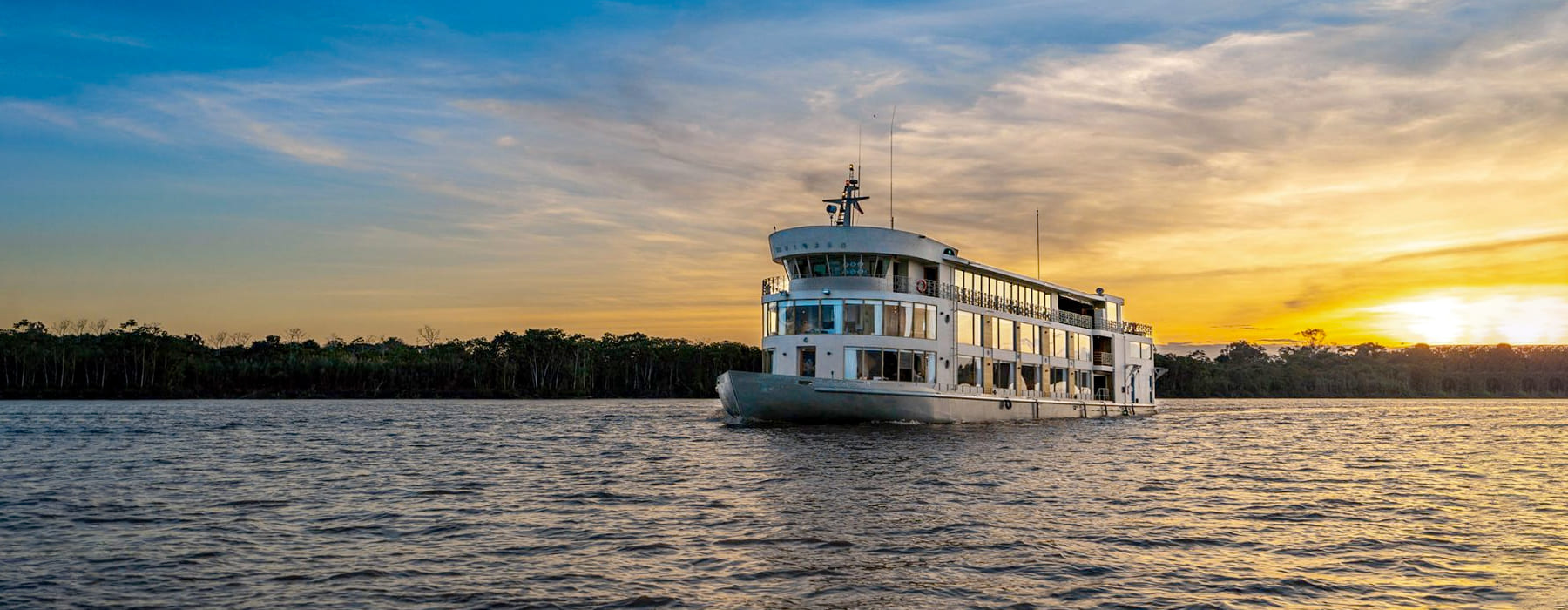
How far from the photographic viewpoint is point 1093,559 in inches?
660

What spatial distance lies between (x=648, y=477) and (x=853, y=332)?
20995 mm

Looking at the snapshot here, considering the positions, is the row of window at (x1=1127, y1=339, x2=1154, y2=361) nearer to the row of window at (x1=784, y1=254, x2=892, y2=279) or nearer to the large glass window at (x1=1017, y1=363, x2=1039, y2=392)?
the large glass window at (x1=1017, y1=363, x2=1039, y2=392)

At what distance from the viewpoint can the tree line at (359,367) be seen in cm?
12825

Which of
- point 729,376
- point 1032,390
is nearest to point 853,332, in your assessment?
point 729,376

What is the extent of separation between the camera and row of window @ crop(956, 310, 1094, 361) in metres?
55.6

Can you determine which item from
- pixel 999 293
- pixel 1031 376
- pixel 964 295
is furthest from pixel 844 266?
pixel 1031 376

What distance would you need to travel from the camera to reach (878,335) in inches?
1912

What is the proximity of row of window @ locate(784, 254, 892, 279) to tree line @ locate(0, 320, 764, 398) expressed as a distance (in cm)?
10920

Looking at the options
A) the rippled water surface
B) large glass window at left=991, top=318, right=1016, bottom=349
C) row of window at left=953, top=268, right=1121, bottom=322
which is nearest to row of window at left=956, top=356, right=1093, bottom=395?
large glass window at left=991, top=318, right=1016, bottom=349

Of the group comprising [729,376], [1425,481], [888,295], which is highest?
[888,295]

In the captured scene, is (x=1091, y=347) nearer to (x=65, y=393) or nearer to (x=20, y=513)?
(x=20, y=513)

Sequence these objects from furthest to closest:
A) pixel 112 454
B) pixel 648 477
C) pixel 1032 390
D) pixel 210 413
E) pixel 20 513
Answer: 1. pixel 210 413
2. pixel 1032 390
3. pixel 112 454
4. pixel 648 477
5. pixel 20 513

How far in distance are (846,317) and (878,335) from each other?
175 cm

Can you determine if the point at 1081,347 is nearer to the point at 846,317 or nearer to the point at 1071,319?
the point at 1071,319
